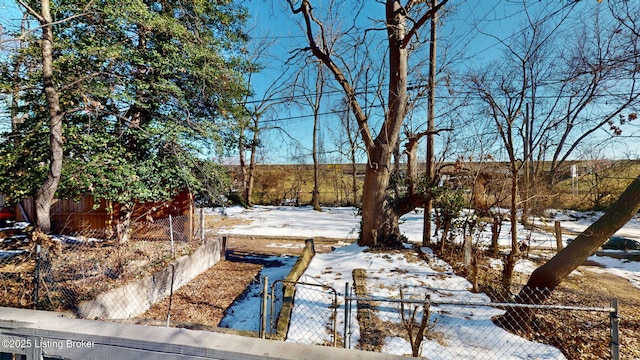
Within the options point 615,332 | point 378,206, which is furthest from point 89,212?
point 615,332

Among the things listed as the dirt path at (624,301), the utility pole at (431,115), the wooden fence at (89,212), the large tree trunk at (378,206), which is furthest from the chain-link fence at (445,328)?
the wooden fence at (89,212)

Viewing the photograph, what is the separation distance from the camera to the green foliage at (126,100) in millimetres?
5250

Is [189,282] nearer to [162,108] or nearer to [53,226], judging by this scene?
[162,108]

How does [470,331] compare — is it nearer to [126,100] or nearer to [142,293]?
[142,293]

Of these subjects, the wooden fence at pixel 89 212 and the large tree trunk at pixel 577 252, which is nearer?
the large tree trunk at pixel 577 252

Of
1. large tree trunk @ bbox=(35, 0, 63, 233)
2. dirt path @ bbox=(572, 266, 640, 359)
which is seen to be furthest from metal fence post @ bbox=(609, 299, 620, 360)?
large tree trunk @ bbox=(35, 0, 63, 233)

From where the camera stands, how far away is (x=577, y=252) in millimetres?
3416

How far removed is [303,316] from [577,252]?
3.77m

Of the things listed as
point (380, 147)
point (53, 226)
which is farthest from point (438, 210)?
point (53, 226)

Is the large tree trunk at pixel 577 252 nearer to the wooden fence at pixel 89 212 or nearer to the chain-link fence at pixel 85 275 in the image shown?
the chain-link fence at pixel 85 275

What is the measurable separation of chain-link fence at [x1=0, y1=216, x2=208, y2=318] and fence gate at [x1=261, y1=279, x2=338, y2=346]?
239 cm

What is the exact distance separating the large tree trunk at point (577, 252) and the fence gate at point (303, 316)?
2.40m

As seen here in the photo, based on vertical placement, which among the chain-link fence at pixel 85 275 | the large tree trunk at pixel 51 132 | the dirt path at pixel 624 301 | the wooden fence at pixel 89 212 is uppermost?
the large tree trunk at pixel 51 132

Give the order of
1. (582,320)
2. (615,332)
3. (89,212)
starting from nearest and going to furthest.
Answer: (615,332)
(582,320)
(89,212)
